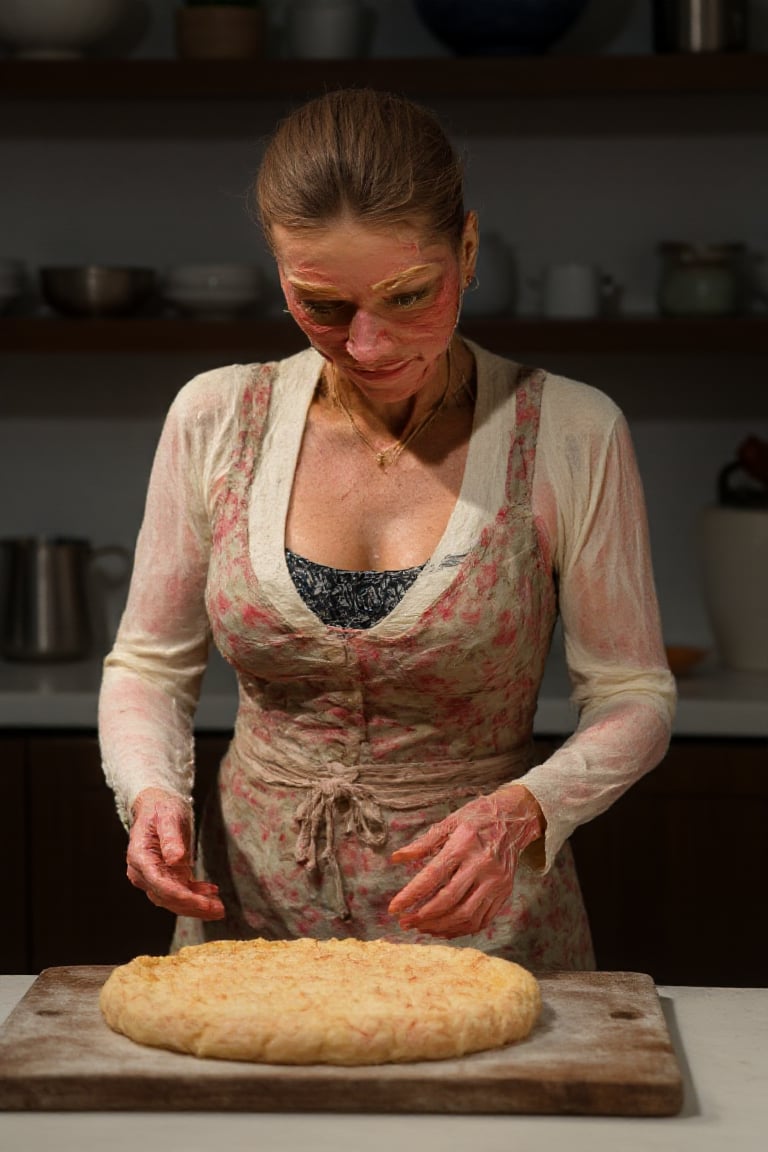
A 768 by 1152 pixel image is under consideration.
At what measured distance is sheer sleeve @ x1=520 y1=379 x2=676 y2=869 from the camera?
5.60ft

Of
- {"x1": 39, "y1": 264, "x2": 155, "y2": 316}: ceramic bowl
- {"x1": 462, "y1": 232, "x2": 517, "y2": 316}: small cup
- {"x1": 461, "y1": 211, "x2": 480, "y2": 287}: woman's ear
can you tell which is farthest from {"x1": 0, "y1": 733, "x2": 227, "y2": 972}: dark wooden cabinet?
{"x1": 461, "y1": 211, "x2": 480, "y2": 287}: woman's ear

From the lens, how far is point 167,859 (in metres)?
1.48

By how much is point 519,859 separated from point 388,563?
32 cm

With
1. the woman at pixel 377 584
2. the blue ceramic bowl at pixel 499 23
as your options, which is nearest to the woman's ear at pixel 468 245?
Answer: the woman at pixel 377 584

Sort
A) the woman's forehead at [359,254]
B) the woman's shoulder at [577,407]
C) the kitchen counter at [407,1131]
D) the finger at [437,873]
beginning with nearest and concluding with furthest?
the kitchen counter at [407,1131]
the finger at [437,873]
the woman's forehead at [359,254]
the woman's shoulder at [577,407]

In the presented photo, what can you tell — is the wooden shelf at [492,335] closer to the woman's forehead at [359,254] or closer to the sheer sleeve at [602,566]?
Answer: the sheer sleeve at [602,566]

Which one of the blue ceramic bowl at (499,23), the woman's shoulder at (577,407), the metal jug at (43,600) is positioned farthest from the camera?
the metal jug at (43,600)

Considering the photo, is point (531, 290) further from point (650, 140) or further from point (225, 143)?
point (225, 143)

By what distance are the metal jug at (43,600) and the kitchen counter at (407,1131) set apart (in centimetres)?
203

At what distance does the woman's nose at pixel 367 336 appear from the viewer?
156 centimetres

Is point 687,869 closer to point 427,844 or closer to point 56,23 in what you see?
point 427,844

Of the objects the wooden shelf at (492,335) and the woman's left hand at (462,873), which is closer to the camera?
the woman's left hand at (462,873)

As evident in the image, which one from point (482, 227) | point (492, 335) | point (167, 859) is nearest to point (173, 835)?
point (167, 859)

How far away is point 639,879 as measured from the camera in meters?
2.82
